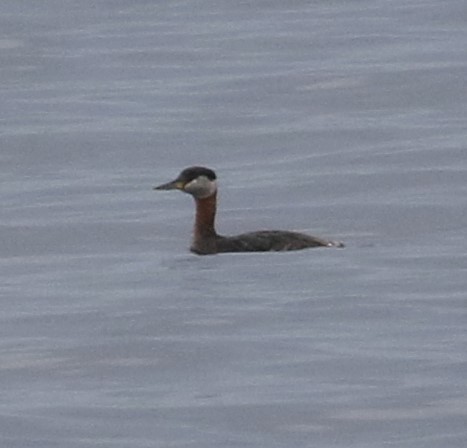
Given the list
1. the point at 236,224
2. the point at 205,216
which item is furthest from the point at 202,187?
the point at 236,224

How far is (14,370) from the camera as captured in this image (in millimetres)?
13789

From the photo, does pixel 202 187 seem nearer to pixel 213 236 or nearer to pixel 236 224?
pixel 213 236

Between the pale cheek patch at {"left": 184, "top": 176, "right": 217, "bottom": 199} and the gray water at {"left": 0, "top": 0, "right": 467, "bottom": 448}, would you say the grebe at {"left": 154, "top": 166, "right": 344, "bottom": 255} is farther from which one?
the gray water at {"left": 0, "top": 0, "right": 467, "bottom": 448}

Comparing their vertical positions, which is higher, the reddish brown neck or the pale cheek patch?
the pale cheek patch

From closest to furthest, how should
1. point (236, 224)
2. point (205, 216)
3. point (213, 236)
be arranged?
1. point (213, 236)
2. point (205, 216)
3. point (236, 224)

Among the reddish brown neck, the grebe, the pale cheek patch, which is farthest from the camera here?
the pale cheek patch

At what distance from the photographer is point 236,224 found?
19.4 m

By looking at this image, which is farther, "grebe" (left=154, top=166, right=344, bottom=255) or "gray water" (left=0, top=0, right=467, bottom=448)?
"grebe" (left=154, top=166, right=344, bottom=255)

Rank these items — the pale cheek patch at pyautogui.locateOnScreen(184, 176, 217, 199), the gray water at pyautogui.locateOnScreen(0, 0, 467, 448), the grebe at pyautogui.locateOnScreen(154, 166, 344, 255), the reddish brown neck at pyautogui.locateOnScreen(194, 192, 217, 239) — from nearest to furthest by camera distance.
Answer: the gray water at pyautogui.locateOnScreen(0, 0, 467, 448) → the grebe at pyautogui.locateOnScreen(154, 166, 344, 255) → the reddish brown neck at pyautogui.locateOnScreen(194, 192, 217, 239) → the pale cheek patch at pyautogui.locateOnScreen(184, 176, 217, 199)

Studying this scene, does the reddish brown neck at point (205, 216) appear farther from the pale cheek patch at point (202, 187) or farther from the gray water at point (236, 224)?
the gray water at point (236, 224)

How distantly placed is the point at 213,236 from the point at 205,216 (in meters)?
0.27

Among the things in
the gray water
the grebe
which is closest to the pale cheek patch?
the grebe

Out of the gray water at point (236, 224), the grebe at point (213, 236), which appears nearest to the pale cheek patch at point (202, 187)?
the grebe at point (213, 236)

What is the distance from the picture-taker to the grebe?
17.1m
